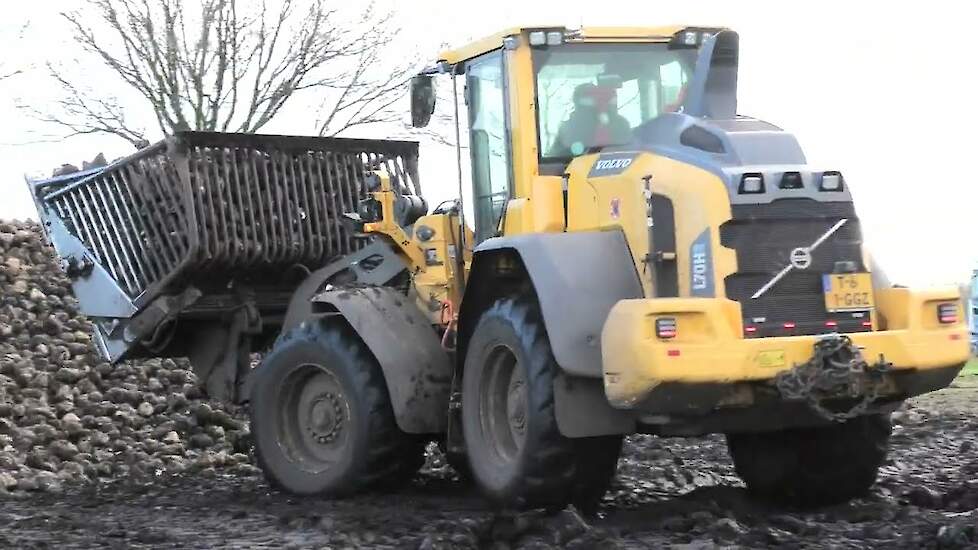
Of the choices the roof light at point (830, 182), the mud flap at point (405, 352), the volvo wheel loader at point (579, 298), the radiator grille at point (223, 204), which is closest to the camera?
the volvo wheel loader at point (579, 298)

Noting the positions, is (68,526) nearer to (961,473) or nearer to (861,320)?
(861,320)

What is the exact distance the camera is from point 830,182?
7.29 meters

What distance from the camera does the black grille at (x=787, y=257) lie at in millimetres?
7039

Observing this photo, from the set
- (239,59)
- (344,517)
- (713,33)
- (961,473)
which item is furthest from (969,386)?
(239,59)

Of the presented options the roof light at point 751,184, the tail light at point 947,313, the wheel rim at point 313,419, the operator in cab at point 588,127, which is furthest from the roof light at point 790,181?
the wheel rim at point 313,419

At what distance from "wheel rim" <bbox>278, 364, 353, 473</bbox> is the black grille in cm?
284

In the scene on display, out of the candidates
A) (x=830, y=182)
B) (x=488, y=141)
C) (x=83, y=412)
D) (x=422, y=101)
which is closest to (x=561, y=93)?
(x=488, y=141)

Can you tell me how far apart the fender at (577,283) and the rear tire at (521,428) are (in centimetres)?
20

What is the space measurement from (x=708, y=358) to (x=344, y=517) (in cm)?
233

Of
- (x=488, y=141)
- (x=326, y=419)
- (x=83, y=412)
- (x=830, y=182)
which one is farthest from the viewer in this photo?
(x=83, y=412)

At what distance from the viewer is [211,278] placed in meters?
10.4

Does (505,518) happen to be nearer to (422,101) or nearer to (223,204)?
(422,101)

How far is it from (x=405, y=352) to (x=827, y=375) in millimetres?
2674

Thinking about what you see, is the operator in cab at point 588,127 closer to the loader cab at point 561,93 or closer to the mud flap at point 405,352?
→ the loader cab at point 561,93
